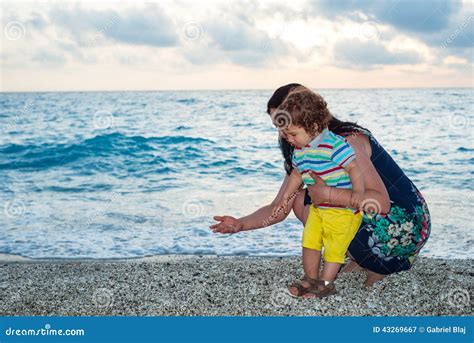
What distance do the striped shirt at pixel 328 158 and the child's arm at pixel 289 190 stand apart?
0.24m

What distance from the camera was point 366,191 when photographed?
2889mm

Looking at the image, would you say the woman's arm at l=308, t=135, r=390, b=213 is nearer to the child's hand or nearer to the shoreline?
the child's hand

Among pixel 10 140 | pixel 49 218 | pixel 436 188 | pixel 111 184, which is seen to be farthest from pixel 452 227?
pixel 10 140

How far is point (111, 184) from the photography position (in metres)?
9.59

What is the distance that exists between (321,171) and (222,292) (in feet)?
3.56

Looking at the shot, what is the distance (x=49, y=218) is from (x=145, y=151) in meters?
6.59

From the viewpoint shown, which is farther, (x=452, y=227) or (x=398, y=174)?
(x=452, y=227)

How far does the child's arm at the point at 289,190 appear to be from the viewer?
3.21 meters

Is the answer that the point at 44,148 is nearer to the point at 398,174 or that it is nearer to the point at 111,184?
the point at 111,184
